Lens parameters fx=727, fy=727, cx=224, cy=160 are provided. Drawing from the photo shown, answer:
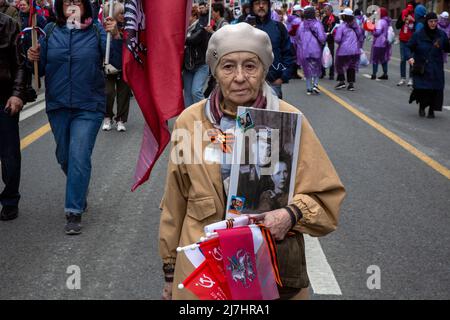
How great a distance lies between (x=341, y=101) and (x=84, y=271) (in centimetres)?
1012

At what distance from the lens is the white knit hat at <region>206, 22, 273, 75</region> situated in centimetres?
263

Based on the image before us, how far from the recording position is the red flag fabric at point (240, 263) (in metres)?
2.43

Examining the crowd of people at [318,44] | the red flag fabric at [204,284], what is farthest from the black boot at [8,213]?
Result: the red flag fabric at [204,284]

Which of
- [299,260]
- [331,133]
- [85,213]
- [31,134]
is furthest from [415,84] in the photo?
[299,260]

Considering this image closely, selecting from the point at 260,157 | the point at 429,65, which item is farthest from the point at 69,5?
the point at 429,65

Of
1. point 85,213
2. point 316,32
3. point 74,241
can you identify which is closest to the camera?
point 74,241

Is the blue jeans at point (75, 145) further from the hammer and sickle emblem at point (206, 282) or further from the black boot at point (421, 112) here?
the black boot at point (421, 112)

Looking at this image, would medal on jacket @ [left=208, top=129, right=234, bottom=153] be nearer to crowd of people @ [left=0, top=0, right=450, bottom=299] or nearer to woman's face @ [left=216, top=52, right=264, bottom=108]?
crowd of people @ [left=0, top=0, right=450, bottom=299]

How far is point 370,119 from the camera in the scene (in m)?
11.8

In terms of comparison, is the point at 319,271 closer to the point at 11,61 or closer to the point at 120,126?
the point at 11,61

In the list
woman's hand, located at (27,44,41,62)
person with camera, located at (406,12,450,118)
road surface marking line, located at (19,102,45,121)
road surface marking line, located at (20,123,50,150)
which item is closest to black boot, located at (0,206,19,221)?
woman's hand, located at (27,44,41,62)

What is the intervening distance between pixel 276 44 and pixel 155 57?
4814mm

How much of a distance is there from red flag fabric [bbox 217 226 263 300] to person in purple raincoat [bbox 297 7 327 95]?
13.0 meters
